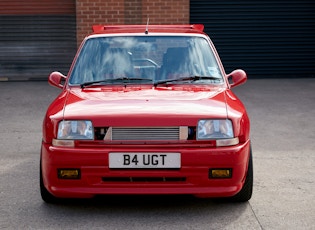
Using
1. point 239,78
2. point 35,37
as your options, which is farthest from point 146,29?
point 35,37

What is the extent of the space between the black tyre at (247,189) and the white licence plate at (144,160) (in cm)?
74

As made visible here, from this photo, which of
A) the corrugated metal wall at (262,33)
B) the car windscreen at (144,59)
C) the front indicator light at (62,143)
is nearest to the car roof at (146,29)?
the car windscreen at (144,59)

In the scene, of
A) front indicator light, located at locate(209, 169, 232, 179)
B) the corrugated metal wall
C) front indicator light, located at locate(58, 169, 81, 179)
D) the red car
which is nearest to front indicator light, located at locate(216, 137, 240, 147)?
the red car

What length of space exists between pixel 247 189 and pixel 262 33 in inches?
398

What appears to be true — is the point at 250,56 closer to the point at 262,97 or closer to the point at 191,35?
the point at 262,97

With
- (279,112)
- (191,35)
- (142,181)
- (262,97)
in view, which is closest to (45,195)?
(142,181)

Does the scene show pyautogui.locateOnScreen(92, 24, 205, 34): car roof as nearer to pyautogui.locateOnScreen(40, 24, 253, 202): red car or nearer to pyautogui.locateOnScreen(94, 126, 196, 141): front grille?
pyautogui.locateOnScreen(40, 24, 253, 202): red car

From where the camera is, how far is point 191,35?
22.5 feet

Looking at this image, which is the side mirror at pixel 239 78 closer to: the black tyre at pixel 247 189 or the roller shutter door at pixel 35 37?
the black tyre at pixel 247 189

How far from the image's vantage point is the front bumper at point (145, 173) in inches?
207

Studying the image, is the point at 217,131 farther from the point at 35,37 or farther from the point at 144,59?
the point at 35,37

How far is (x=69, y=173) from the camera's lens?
535 cm

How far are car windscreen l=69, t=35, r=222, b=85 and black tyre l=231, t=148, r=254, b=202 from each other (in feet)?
3.43

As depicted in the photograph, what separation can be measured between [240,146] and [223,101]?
48 cm
